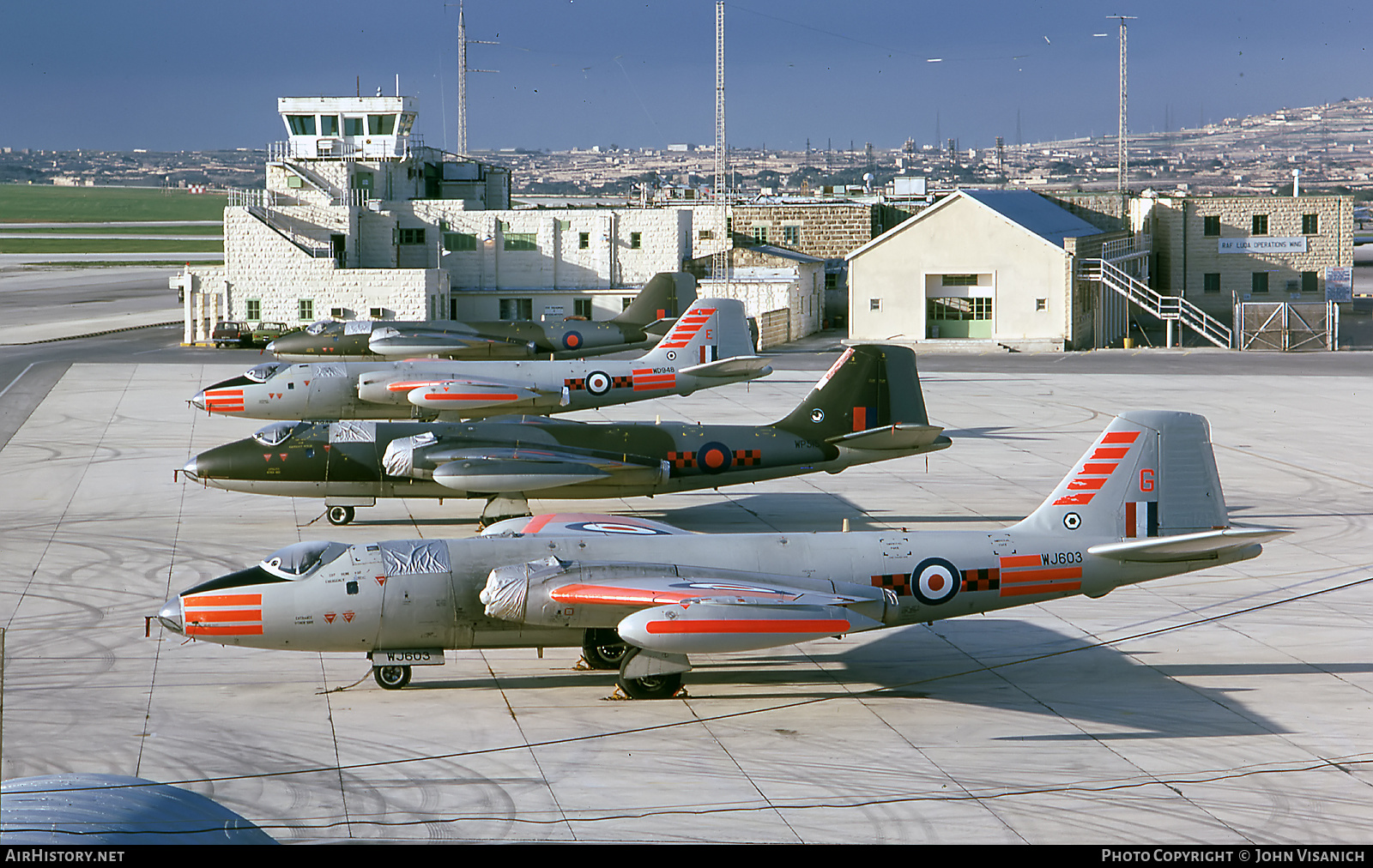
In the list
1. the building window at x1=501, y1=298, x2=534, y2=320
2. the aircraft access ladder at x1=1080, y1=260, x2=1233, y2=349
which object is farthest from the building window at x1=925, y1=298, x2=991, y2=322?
the building window at x1=501, y1=298, x2=534, y2=320

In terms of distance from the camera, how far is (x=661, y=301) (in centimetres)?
6316

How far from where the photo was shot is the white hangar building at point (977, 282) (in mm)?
79688

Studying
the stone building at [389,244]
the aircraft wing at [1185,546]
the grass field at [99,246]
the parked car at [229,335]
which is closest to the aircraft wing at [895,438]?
the aircraft wing at [1185,546]

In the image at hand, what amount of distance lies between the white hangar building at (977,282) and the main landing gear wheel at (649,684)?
60219mm

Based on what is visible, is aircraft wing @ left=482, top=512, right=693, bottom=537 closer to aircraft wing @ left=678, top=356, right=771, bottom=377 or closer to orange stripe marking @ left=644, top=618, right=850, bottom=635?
orange stripe marking @ left=644, top=618, right=850, bottom=635

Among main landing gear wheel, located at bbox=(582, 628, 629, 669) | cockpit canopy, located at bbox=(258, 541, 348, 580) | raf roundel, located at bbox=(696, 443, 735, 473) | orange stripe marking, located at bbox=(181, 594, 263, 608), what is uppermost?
raf roundel, located at bbox=(696, 443, 735, 473)

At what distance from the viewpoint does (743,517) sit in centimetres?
3816

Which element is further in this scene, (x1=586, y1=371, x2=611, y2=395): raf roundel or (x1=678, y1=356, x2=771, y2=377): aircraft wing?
(x1=586, y1=371, x2=611, y2=395): raf roundel

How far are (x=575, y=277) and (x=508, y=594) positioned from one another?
2715 inches

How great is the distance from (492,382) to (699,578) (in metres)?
24.4

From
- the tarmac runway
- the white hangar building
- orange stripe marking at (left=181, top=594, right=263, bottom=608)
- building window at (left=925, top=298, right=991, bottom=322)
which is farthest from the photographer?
building window at (left=925, top=298, right=991, bottom=322)

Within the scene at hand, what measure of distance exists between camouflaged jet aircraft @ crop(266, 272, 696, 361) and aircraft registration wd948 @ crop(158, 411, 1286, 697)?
122 ft

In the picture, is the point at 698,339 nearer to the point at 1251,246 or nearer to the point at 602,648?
the point at 602,648

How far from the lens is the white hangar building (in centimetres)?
7969
